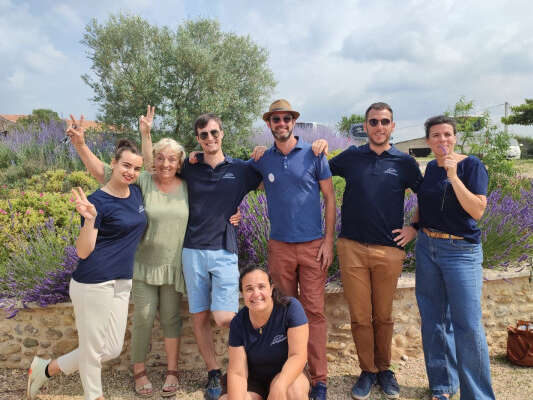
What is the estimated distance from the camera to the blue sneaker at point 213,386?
3.14 meters

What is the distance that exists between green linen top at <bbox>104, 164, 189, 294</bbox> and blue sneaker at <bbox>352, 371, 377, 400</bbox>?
1640 millimetres

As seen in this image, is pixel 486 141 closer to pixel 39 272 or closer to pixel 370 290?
pixel 370 290

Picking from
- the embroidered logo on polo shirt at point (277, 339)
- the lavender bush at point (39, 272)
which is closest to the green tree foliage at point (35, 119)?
the lavender bush at point (39, 272)

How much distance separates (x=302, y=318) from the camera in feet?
8.30

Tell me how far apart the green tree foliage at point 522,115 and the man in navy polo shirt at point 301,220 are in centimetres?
2222

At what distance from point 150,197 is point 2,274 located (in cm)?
217

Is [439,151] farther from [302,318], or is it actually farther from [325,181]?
[302,318]

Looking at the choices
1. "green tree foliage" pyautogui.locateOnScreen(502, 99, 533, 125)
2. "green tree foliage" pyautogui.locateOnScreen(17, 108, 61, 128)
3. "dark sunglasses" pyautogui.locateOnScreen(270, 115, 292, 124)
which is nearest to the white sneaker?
"dark sunglasses" pyautogui.locateOnScreen(270, 115, 292, 124)

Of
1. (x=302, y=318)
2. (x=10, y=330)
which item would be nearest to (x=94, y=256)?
(x=302, y=318)

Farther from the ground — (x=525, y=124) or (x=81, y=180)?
(x=525, y=124)

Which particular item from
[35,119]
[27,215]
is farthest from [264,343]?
[35,119]

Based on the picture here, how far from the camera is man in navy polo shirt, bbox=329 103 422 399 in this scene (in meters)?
2.96

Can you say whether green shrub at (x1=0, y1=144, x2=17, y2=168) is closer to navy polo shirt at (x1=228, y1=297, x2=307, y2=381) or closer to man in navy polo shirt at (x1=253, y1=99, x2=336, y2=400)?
man in navy polo shirt at (x1=253, y1=99, x2=336, y2=400)

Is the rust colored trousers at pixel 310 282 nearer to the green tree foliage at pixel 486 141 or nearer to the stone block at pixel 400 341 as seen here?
the stone block at pixel 400 341
